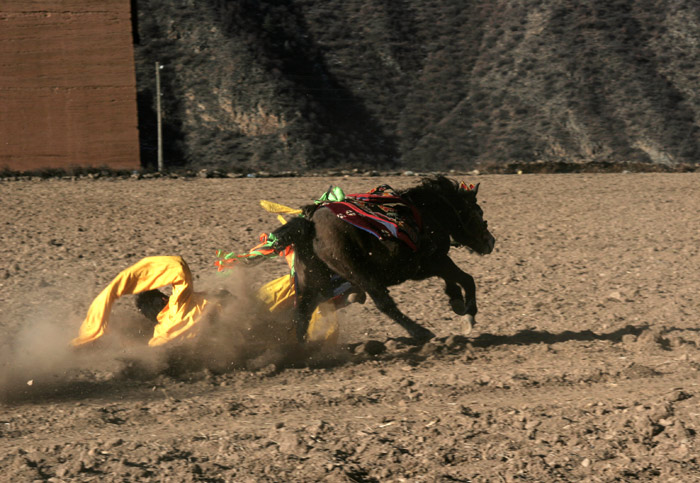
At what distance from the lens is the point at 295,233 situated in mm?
5508

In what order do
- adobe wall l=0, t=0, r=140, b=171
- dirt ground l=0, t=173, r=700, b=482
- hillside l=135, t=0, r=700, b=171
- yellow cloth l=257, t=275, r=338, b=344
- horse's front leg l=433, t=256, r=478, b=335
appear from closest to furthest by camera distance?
dirt ground l=0, t=173, r=700, b=482 < yellow cloth l=257, t=275, r=338, b=344 < horse's front leg l=433, t=256, r=478, b=335 < adobe wall l=0, t=0, r=140, b=171 < hillside l=135, t=0, r=700, b=171

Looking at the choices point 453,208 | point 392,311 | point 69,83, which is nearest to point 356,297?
point 392,311

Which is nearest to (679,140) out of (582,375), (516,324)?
(516,324)

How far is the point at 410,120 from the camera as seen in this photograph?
20938mm

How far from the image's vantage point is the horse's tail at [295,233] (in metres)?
5.50

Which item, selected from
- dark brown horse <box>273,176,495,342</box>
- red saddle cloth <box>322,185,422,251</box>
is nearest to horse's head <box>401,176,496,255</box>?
dark brown horse <box>273,176,495,342</box>

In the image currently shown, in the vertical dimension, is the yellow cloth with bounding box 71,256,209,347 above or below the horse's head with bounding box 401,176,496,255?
below

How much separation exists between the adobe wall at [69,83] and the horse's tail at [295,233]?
406 inches

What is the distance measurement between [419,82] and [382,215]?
17.5m

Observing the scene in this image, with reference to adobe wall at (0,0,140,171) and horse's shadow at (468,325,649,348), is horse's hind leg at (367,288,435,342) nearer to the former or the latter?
horse's shadow at (468,325,649,348)

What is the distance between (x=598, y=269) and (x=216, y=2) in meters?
17.1

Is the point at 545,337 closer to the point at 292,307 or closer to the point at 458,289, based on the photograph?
the point at 458,289

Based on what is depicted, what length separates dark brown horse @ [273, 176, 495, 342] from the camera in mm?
5520

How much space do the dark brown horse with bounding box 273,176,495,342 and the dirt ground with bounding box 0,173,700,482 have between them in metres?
0.36
